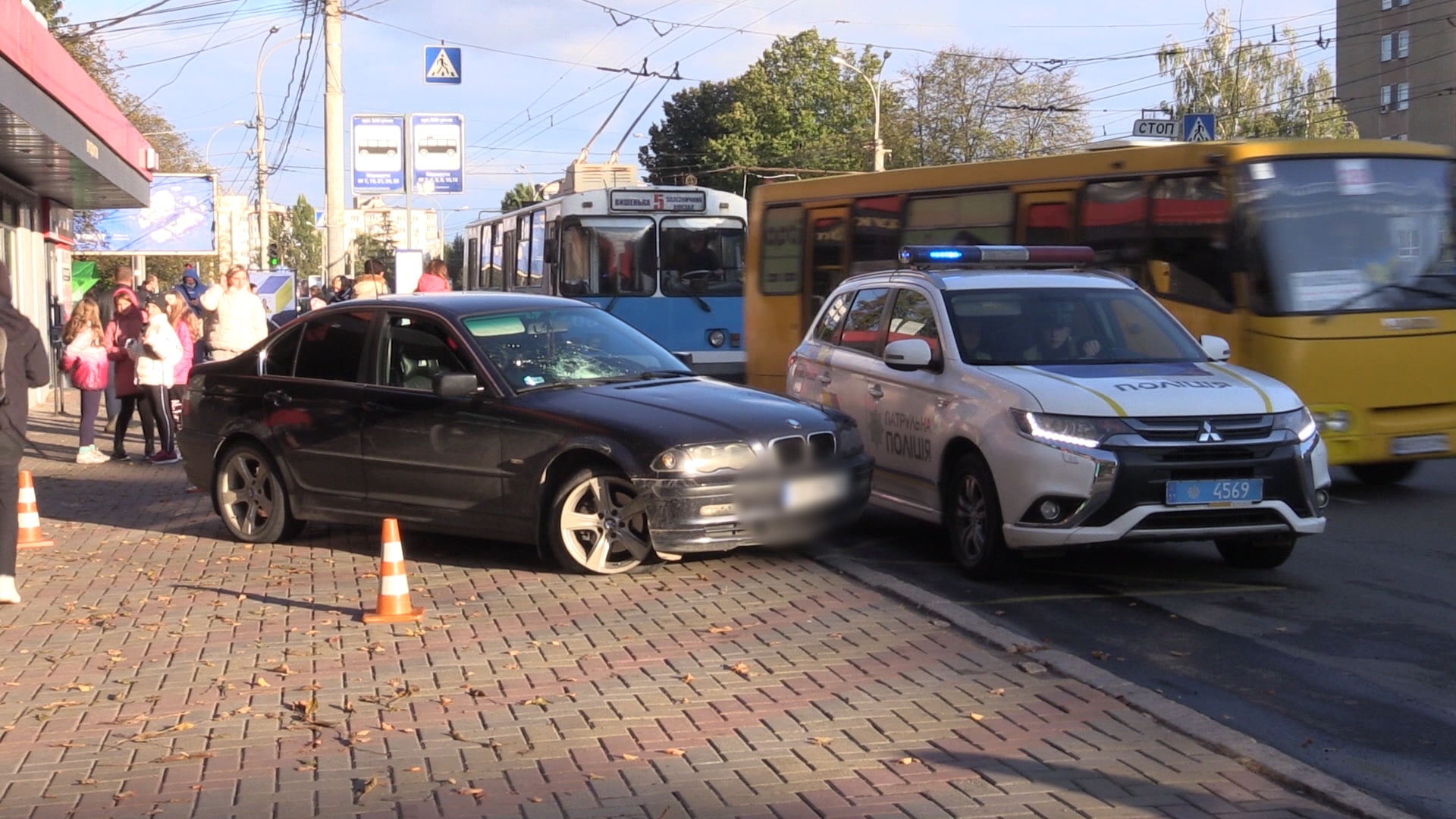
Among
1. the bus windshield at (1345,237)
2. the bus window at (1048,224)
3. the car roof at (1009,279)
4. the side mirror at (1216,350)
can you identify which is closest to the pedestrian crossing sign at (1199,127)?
the bus window at (1048,224)

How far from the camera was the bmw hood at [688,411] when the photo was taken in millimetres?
8500

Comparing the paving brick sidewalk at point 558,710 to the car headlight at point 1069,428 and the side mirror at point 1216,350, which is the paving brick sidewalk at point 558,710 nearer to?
the car headlight at point 1069,428

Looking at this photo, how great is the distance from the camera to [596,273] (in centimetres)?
2164

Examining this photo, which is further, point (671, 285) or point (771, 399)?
point (671, 285)

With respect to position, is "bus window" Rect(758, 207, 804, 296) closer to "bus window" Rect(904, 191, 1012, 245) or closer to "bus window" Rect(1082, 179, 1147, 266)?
"bus window" Rect(904, 191, 1012, 245)

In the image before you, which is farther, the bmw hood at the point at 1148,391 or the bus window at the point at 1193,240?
the bus window at the point at 1193,240

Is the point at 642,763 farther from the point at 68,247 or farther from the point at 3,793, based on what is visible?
the point at 68,247

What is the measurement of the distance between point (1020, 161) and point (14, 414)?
9.62 m

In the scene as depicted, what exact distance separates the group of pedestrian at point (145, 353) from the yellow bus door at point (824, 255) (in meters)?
6.19

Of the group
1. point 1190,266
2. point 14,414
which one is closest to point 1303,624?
point 1190,266

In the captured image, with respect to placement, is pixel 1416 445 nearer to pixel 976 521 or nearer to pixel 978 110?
pixel 976 521

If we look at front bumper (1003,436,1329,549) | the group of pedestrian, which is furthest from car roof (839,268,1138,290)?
the group of pedestrian

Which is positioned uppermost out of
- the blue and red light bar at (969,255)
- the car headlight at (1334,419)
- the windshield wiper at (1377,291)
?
the blue and red light bar at (969,255)

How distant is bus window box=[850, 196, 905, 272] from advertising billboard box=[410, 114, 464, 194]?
12.2 m
